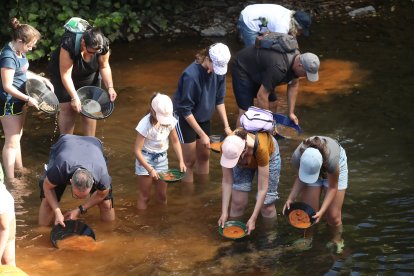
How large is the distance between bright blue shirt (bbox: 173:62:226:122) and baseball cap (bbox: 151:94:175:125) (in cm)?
46

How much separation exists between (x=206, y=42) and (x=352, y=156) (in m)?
4.12

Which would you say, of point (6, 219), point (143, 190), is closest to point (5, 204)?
point (6, 219)

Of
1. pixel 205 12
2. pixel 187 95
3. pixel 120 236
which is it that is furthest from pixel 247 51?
pixel 205 12

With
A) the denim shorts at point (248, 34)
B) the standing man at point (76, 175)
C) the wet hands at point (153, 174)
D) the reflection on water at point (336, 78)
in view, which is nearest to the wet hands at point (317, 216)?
the wet hands at point (153, 174)

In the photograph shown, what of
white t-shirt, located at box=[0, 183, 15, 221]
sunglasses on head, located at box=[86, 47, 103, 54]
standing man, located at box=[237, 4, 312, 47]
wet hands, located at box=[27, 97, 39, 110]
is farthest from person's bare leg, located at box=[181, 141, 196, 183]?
white t-shirt, located at box=[0, 183, 15, 221]

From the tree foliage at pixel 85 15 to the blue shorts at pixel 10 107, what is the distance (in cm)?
319

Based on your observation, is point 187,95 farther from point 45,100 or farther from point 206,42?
point 206,42

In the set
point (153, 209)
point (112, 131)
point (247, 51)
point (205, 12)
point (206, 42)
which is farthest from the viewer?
point (205, 12)

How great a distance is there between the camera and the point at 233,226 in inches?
237

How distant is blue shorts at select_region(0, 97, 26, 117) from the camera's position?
6.75m

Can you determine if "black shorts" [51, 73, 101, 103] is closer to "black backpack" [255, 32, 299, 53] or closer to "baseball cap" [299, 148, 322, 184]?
"black backpack" [255, 32, 299, 53]

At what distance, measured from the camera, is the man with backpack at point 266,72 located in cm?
683

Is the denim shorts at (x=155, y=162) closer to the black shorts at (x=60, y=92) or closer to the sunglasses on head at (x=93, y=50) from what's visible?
the sunglasses on head at (x=93, y=50)

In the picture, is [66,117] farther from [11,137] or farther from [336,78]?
[336,78]
